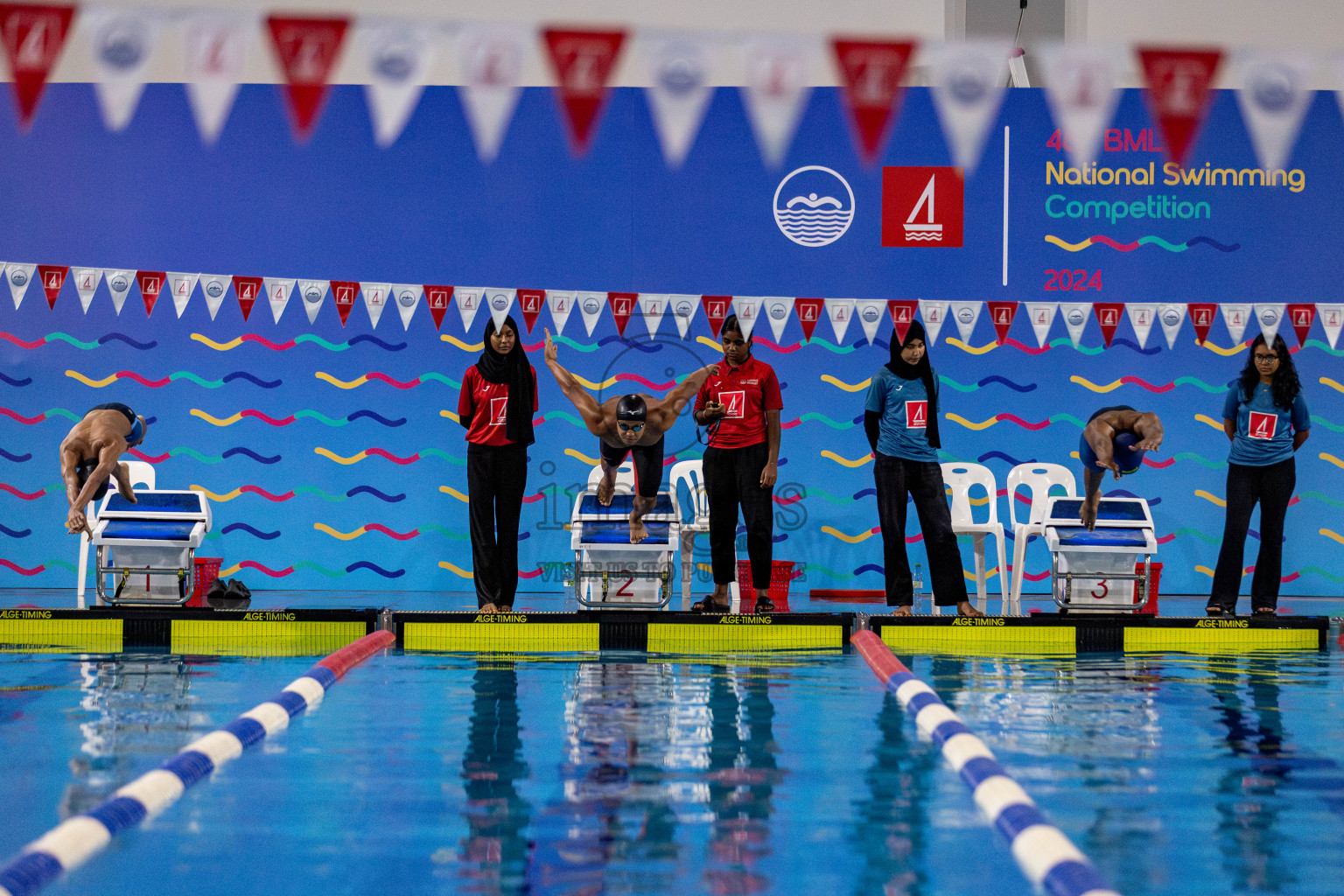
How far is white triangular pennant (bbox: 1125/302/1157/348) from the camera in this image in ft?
30.6

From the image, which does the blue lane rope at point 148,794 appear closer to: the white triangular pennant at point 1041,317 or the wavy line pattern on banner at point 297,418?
the wavy line pattern on banner at point 297,418

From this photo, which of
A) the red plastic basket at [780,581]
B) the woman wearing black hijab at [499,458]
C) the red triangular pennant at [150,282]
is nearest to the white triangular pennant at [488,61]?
the woman wearing black hijab at [499,458]

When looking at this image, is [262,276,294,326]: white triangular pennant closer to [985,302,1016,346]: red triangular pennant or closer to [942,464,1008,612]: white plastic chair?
[942,464,1008,612]: white plastic chair

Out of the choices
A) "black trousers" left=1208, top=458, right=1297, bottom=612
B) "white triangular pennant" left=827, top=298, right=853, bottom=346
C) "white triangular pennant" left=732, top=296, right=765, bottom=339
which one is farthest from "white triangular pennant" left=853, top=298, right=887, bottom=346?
"black trousers" left=1208, top=458, right=1297, bottom=612

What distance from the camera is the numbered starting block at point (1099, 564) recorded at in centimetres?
727

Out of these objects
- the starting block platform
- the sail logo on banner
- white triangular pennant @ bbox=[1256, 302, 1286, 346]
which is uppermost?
the sail logo on banner

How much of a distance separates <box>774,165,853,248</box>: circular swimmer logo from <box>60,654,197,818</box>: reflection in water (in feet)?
20.4

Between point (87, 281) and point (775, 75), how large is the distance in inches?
242

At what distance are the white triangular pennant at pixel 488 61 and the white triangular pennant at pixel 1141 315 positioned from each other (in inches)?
217

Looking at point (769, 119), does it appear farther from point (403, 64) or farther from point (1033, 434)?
point (1033, 434)

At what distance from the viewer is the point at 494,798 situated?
3.23 m

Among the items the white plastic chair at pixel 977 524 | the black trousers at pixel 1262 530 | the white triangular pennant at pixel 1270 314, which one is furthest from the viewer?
the white triangular pennant at pixel 1270 314

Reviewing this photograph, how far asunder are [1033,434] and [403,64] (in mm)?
6495

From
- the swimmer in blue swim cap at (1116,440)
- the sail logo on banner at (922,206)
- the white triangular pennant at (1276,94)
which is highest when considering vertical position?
the sail logo on banner at (922,206)
